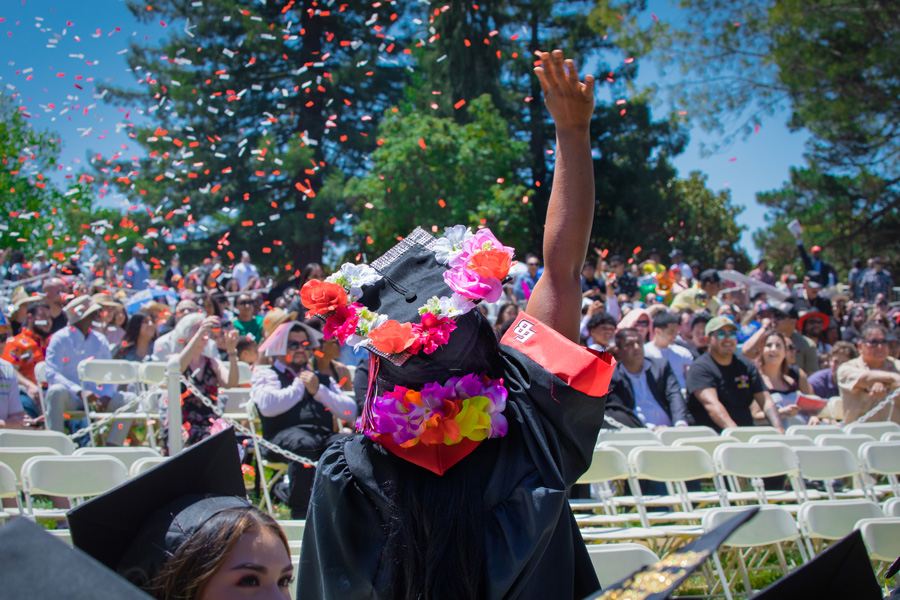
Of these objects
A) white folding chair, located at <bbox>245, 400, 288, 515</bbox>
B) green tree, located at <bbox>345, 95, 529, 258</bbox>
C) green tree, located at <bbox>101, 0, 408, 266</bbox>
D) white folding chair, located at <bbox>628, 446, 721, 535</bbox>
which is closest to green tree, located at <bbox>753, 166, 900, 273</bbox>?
green tree, located at <bbox>345, 95, 529, 258</bbox>

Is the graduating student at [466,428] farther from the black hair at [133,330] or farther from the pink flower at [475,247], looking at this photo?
the black hair at [133,330]

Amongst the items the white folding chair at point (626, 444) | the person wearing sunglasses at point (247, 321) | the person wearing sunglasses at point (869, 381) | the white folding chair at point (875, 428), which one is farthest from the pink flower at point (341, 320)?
the person wearing sunglasses at point (247, 321)

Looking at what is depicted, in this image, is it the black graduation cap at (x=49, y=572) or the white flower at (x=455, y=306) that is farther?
the white flower at (x=455, y=306)

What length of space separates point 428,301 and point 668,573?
2.93 ft

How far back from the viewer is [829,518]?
4312 mm

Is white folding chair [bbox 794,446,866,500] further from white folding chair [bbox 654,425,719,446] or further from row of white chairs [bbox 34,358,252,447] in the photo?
row of white chairs [bbox 34,358,252,447]

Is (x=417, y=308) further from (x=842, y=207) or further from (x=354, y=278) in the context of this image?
(x=842, y=207)

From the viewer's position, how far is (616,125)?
908 inches

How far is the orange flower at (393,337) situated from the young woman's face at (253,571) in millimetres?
491

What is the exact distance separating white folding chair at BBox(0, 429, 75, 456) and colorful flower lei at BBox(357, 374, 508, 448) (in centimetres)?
409

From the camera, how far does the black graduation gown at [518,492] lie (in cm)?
160

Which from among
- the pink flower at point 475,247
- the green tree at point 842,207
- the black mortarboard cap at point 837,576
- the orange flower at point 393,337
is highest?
the green tree at point 842,207

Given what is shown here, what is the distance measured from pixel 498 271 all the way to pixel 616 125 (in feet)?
74.0

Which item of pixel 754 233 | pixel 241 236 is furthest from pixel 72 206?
pixel 754 233
